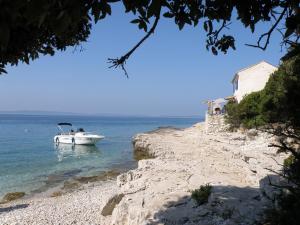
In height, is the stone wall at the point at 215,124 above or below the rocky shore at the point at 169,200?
above

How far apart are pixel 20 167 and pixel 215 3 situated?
102ft

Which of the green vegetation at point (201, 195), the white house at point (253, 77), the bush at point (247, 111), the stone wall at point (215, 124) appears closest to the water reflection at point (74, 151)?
the stone wall at point (215, 124)

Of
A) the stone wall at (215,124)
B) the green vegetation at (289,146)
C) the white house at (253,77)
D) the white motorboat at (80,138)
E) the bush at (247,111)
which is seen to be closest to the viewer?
the green vegetation at (289,146)

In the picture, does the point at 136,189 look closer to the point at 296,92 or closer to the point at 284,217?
the point at 296,92

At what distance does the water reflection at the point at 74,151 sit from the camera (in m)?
41.5

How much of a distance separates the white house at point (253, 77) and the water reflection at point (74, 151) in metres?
18.0

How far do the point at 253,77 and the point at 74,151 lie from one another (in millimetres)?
21879

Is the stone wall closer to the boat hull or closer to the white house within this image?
the white house

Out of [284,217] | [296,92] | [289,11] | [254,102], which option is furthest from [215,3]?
[254,102]

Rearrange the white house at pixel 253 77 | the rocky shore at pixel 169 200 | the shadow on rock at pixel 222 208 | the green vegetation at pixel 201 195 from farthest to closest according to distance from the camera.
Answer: the white house at pixel 253 77
the green vegetation at pixel 201 195
the rocky shore at pixel 169 200
the shadow on rock at pixel 222 208

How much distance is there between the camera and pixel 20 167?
106 feet

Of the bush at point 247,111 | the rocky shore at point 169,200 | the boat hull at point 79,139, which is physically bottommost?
the boat hull at point 79,139

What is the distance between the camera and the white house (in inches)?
1555

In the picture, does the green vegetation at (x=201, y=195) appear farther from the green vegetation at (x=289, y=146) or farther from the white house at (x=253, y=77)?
the white house at (x=253, y=77)
